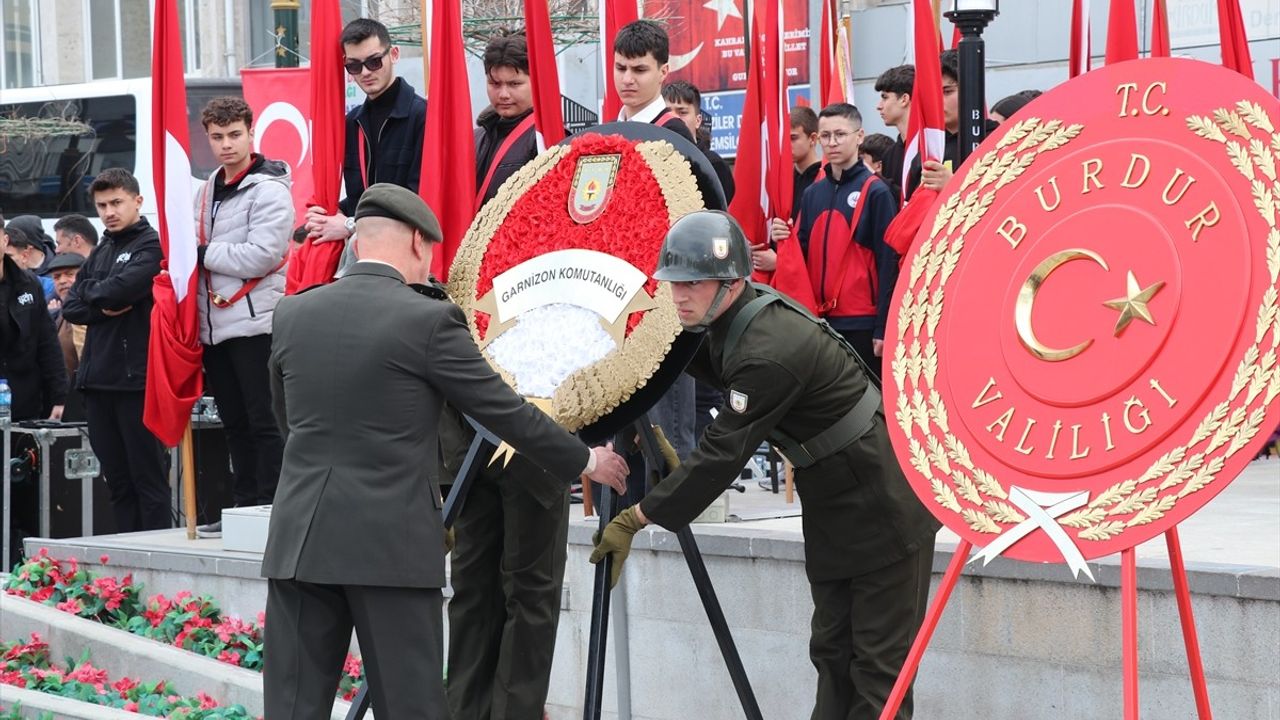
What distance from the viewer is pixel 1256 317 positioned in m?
4.03

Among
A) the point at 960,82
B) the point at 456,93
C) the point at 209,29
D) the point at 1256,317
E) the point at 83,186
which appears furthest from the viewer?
the point at 209,29

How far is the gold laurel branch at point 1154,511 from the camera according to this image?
408 cm

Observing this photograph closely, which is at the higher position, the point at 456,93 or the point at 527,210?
the point at 456,93

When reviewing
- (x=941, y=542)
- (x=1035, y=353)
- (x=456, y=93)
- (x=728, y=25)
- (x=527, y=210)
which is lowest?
(x=941, y=542)

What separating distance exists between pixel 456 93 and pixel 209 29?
74.7ft

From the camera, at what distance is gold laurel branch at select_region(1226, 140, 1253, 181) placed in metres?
4.14

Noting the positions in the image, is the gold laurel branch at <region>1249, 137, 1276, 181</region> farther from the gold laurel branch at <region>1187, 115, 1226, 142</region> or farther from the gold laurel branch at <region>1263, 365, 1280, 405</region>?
the gold laurel branch at <region>1263, 365, 1280, 405</region>

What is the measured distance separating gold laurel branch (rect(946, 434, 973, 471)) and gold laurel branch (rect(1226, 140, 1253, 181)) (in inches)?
39.5

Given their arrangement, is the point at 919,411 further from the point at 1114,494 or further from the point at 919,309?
the point at 1114,494

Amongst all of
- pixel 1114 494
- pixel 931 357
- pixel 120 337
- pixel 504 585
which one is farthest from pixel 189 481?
pixel 1114 494

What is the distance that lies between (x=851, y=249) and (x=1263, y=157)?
4690 mm

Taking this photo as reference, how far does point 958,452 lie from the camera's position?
4629 millimetres

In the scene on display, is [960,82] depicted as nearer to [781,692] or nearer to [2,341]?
[781,692]

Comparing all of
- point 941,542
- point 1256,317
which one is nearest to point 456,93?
point 941,542
